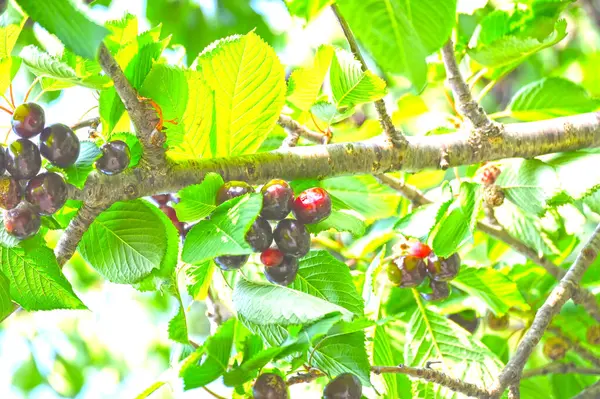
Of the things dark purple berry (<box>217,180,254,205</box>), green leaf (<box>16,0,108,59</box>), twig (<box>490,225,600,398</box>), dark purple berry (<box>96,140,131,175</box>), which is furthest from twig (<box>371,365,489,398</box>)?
green leaf (<box>16,0,108,59</box>)

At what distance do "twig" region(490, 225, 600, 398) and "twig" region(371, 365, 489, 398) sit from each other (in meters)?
0.02

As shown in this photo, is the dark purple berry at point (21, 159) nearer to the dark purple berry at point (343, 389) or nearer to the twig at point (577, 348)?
the dark purple berry at point (343, 389)

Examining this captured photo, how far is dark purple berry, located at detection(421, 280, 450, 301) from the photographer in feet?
3.53

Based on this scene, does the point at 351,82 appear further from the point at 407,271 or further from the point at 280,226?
the point at 407,271

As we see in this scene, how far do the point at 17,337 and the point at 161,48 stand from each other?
179cm

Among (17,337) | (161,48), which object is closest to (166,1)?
(161,48)

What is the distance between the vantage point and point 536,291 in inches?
50.4

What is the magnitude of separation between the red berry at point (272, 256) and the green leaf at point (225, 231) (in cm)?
8

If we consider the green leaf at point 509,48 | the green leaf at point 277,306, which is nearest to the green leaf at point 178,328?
the green leaf at point 277,306

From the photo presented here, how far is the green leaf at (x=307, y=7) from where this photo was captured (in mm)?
597

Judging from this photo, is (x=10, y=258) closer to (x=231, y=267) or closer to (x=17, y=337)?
(x=231, y=267)

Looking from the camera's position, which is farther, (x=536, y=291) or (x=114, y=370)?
(x=114, y=370)

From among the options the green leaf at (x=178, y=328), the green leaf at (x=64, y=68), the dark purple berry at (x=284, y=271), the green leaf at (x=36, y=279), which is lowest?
the green leaf at (x=178, y=328)

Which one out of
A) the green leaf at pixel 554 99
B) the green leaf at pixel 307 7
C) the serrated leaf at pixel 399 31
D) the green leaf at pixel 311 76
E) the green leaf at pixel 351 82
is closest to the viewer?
the serrated leaf at pixel 399 31
